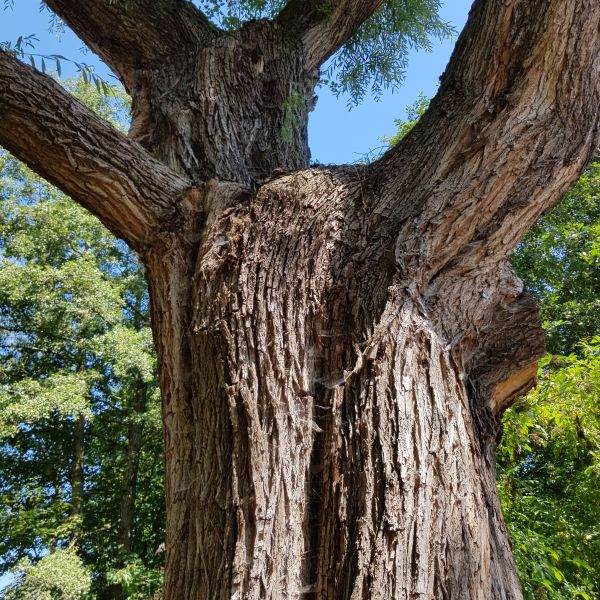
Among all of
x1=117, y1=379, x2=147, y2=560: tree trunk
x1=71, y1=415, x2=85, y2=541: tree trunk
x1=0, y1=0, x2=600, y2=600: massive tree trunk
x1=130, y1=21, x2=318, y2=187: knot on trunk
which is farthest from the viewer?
x1=117, y1=379, x2=147, y2=560: tree trunk

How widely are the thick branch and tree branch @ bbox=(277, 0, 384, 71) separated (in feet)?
6.01

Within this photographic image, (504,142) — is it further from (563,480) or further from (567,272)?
(567,272)

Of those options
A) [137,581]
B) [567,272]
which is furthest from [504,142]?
[137,581]

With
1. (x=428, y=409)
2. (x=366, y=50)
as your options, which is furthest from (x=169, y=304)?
(x=366, y=50)

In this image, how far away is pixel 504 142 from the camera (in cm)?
211

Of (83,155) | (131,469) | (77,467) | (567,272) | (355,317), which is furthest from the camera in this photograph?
(131,469)

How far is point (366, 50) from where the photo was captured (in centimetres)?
569

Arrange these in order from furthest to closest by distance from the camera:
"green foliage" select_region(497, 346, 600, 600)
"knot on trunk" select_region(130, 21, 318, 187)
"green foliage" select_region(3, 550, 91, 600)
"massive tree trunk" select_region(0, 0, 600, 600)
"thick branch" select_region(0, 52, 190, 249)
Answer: "green foliage" select_region(3, 550, 91, 600)
"green foliage" select_region(497, 346, 600, 600)
"knot on trunk" select_region(130, 21, 318, 187)
"thick branch" select_region(0, 52, 190, 249)
"massive tree trunk" select_region(0, 0, 600, 600)

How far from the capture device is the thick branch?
2191 mm

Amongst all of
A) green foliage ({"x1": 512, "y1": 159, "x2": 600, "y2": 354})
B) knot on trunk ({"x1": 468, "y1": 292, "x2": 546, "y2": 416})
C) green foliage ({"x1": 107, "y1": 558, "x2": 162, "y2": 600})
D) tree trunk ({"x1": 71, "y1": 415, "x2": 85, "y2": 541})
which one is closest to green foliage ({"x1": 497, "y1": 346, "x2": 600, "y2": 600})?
knot on trunk ({"x1": 468, "y1": 292, "x2": 546, "y2": 416})

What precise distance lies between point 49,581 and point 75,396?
2.80 metres

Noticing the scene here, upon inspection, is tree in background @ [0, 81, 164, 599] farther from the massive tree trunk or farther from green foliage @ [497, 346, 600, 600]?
the massive tree trunk

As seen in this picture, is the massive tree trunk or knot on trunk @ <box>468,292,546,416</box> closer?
the massive tree trunk

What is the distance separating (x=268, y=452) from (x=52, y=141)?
1454 millimetres
